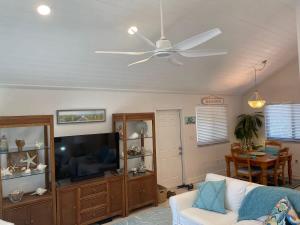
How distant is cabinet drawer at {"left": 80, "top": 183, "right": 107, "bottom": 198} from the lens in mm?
3840

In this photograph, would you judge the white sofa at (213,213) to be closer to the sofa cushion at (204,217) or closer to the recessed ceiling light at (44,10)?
the sofa cushion at (204,217)

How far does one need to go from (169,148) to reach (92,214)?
2415 millimetres

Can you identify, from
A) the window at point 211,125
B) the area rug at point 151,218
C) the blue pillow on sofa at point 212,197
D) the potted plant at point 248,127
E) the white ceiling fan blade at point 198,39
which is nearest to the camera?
the white ceiling fan blade at point 198,39

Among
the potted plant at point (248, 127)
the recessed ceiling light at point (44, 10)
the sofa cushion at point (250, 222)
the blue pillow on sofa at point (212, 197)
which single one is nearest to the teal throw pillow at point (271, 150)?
the potted plant at point (248, 127)

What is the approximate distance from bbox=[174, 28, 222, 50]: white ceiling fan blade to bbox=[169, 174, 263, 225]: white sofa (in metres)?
2.03

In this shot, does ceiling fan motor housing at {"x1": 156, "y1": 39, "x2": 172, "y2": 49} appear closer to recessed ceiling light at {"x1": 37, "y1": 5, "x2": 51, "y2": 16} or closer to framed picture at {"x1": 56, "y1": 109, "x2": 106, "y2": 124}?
recessed ceiling light at {"x1": 37, "y1": 5, "x2": 51, "y2": 16}

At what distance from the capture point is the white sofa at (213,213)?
2.94 metres

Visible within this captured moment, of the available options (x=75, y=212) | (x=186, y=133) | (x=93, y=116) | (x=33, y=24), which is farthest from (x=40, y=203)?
(x=186, y=133)

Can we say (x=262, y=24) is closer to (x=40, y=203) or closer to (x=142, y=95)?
(x=142, y=95)

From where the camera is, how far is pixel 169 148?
5.70 m

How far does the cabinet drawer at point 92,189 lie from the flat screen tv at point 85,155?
0.20 meters

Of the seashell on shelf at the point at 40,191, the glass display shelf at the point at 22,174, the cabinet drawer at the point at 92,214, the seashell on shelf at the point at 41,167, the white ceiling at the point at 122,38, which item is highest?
the white ceiling at the point at 122,38

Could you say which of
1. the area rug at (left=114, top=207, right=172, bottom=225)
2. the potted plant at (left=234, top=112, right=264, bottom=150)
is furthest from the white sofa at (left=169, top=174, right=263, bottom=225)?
the potted plant at (left=234, top=112, right=264, bottom=150)

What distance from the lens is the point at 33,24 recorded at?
9.39 ft
